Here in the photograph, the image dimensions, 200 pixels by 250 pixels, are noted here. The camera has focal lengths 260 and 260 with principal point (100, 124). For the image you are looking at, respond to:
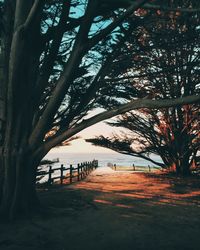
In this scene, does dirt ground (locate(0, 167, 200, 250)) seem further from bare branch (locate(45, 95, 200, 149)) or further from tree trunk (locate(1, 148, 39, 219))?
bare branch (locate(45, 95, 200, 149))

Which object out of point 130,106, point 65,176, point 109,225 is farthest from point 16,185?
point 65,176

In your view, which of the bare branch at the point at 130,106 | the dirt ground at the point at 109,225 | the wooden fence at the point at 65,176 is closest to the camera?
the dirt ground at the point at 109,225

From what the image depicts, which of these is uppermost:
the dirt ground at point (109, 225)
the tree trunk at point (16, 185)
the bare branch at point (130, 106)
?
the bare branch at point (130, 106)

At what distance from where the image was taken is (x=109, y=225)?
5883mm

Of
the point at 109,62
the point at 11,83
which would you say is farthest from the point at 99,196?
the point at 11,83

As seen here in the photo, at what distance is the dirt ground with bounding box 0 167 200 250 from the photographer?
470cm

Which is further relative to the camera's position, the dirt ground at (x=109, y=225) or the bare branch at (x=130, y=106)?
the bare branch at (x=130, y=106)

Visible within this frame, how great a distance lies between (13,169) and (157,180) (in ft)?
31.3

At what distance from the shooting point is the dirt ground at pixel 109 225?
15.4 feet

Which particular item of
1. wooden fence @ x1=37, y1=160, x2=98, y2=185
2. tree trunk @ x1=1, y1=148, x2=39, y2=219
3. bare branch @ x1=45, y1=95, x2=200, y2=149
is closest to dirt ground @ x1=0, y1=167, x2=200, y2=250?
tree trunk @ x1=1, y1=148, x2=39, y2=219

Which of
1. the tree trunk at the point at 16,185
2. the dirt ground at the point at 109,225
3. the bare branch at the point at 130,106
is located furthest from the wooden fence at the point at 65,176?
the bare branch at the point at 130,106

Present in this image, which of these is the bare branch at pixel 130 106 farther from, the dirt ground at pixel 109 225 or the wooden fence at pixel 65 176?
the wooden fence at pixel 65 176

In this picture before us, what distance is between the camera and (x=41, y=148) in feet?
22.2

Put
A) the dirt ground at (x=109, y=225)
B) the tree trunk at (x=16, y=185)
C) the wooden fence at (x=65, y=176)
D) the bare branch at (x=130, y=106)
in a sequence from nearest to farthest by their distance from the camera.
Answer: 1. the dirt ground at (x=109, y=225)
2. the bare branch at (x=130, y=106)
3. the tree trunk at (x=16, y=185)
4. the wooden fence at (x=65, y=176)
